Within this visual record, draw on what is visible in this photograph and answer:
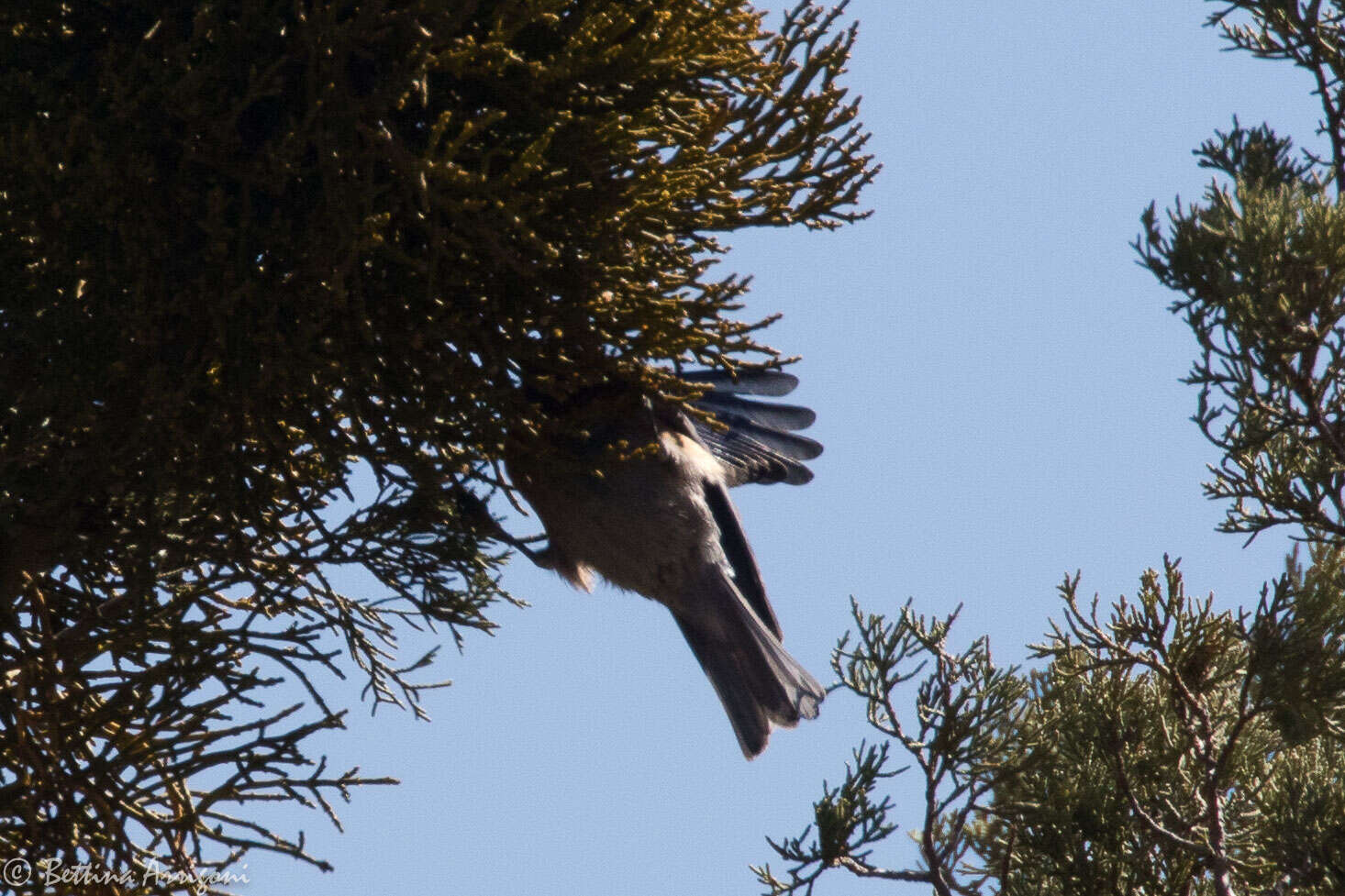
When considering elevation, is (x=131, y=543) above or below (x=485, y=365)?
above

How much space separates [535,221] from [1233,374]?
1.65 meters

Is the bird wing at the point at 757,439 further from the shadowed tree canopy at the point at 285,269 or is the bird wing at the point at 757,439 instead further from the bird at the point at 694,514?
the shadowed tree canopy at the point at 285,269

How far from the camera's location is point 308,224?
88.5 inches

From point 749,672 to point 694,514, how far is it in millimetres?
574

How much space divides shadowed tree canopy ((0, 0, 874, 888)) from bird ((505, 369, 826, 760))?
39 cm

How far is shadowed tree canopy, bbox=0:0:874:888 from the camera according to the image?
2170 millimetres

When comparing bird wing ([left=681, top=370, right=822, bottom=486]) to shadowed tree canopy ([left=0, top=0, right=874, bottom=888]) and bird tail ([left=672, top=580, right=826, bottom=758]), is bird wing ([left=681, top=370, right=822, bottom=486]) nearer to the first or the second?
bird tail ([left=672, top=580, right=826, bottom=758])

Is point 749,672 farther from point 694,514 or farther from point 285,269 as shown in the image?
point 285,269

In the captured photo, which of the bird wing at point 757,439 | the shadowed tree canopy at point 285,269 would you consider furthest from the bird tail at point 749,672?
the shadowed tree canopy at point 285,269

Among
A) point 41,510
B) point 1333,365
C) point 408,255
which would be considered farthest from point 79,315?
point 1333,365

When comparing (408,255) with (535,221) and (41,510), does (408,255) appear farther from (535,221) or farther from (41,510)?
(41,510)

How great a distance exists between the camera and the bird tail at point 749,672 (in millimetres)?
3631

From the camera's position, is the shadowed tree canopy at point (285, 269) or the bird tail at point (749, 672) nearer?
the shadowed tree canopy at point (285, 269)

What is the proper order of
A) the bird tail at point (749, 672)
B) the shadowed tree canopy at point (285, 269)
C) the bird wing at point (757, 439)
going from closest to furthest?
the shadowed tree canopy at point (285, 269) → the bird tail at point (749, 672) → the bird wing at point (757, 439)
